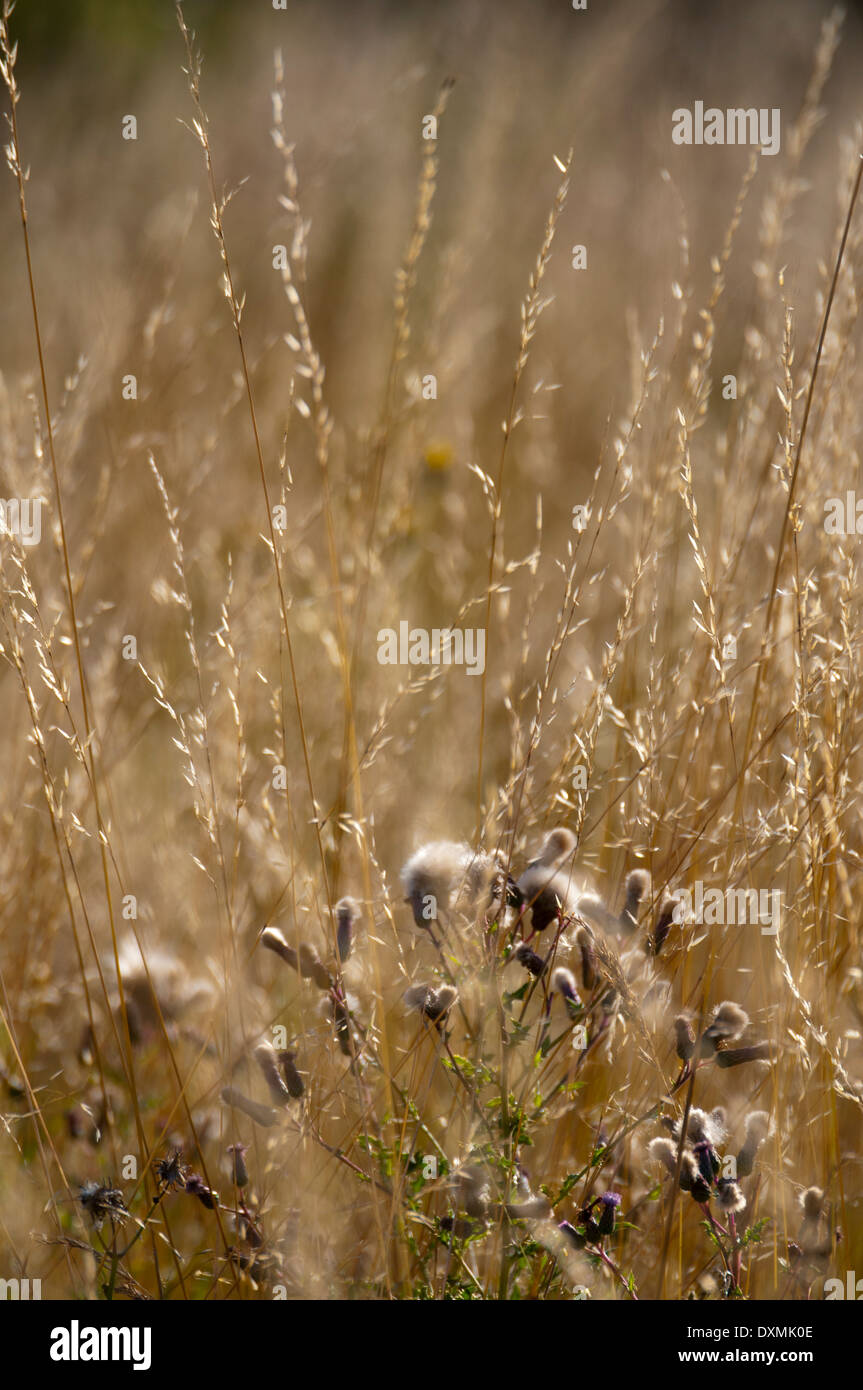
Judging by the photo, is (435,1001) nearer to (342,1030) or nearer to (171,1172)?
(342,1030)

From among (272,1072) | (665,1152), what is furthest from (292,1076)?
(665,1152)

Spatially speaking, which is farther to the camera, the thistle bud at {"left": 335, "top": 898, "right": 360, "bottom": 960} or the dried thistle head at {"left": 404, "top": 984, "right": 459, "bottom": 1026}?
the thistle bud at {"left": 335, "top": 898, "right": 360, "bottom": 960}

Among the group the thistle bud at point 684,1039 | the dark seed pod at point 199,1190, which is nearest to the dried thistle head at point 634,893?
the thistle bud at point 684,1039

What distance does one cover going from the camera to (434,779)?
5.89 feet

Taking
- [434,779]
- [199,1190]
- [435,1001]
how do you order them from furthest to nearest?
[434,779] < [199,1190] < [435,1001]

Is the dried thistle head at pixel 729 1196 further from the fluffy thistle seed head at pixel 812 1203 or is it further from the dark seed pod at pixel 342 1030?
the dark seed pod at pixel 342 1030

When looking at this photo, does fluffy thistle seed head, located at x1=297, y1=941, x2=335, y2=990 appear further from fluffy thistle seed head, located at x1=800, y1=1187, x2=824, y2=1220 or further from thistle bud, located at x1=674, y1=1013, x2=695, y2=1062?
fluffy thistle seed head, located at x1=800, y1=1187, x2=824, y2=1220

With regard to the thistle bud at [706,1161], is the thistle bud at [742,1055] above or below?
above

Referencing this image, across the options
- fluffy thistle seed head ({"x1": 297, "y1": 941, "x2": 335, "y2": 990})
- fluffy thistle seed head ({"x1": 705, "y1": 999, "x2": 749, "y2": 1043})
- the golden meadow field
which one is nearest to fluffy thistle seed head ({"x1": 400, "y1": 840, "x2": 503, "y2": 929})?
the golden meadow field

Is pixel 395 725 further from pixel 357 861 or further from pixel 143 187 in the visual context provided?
pixel 143 187

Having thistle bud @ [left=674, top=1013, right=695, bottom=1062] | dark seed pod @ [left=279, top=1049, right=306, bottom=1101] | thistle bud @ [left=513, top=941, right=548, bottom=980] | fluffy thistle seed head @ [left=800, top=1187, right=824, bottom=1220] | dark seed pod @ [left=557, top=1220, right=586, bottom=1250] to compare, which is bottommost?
dark seed pod @ [left=557, top=1220, right=586, bottom=1250]

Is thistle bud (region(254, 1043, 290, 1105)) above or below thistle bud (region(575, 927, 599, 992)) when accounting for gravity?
below

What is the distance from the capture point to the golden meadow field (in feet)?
3.35

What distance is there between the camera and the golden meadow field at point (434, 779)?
102cm
